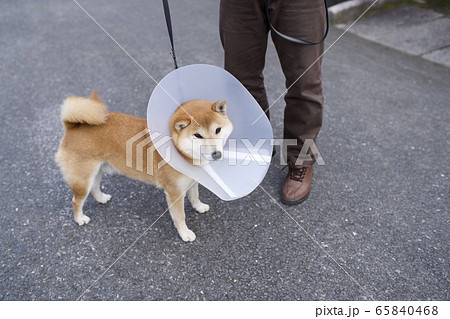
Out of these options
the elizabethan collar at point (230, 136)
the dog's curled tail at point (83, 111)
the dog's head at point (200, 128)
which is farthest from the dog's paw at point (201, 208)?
the dog's curled tail at point (83, 111)

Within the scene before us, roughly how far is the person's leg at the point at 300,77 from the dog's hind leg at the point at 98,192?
1.26 metres

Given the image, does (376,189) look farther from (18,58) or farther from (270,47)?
(18,58)

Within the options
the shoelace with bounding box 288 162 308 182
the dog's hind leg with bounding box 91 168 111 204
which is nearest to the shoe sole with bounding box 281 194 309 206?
the shoelace with bounding box 288 162 308 182

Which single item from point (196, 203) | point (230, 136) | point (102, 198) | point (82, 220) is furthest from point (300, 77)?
point (82, 220)

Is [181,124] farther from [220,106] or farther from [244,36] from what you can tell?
[244,36]

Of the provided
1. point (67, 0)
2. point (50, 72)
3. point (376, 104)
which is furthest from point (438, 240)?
point (67, 0)

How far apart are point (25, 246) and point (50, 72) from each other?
9.08ft

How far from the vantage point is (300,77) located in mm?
2242

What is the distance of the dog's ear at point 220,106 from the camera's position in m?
1.91

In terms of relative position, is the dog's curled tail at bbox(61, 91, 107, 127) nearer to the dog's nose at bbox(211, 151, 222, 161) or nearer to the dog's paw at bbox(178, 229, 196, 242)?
the dog's nose at bbox(211, 151, 222, 161)

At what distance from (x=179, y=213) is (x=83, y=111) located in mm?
825

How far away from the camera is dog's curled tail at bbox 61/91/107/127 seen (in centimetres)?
211

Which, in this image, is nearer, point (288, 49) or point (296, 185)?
point (288, 49)

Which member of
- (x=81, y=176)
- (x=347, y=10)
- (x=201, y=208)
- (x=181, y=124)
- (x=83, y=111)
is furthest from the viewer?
(x=347, y=10)
